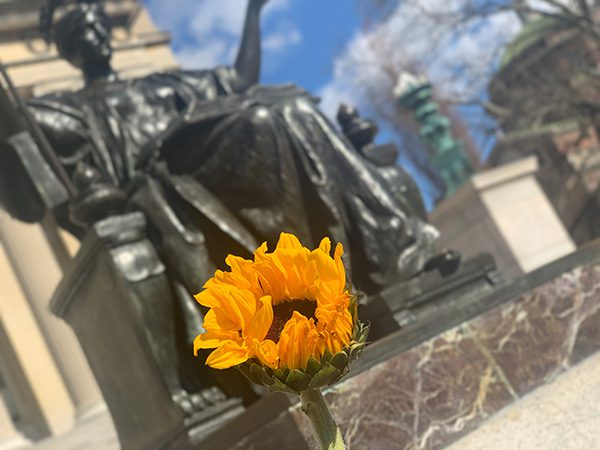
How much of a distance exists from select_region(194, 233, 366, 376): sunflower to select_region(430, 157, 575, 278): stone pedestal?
8007 mm

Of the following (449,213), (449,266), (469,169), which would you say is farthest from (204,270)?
(469,169)

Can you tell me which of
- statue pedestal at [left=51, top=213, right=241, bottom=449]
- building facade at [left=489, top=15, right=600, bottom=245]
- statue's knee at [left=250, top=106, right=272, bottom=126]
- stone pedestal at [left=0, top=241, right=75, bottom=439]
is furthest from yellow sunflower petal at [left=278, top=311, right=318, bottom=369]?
building facade at [left=489, top=15, right=600, bottom=245]

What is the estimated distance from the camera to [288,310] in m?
1.19

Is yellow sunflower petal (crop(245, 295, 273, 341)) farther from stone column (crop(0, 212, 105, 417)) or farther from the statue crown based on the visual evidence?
stone column (crop(0, 212, 105, 417))

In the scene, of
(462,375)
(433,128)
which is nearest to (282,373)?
(462,375)

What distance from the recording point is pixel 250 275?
118cm

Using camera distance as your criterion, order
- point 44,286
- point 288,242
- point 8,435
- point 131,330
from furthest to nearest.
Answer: point 44,286 < point 8,435 < point 131,330 < point 288,242

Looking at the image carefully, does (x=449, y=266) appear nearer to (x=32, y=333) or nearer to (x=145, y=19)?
(x=32, y=333)

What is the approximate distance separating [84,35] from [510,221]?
20.5 ft

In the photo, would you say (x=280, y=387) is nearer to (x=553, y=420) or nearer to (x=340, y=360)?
(x=340, y=360)

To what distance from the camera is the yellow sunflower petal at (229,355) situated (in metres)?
1.10

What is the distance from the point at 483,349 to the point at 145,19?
17030 mm

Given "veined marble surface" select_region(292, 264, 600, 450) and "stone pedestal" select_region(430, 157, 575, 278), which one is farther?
"stone pedestal" select_region(430, 157, 575, 278)

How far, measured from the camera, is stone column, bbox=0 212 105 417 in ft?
42.8
